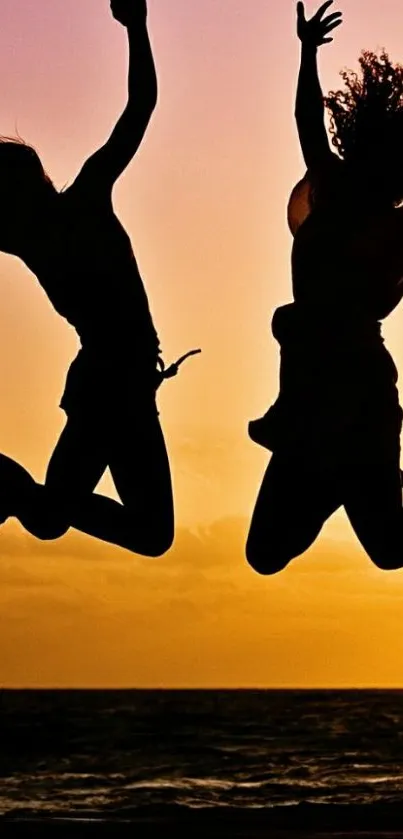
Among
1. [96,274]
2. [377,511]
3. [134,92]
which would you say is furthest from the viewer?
[377,511]

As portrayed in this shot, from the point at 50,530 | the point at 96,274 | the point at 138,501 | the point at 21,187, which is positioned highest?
the point at 21,187

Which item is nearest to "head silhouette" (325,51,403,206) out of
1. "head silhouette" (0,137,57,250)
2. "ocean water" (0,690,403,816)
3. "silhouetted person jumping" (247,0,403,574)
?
"silhouetted person jumping" (247,0,403,574)

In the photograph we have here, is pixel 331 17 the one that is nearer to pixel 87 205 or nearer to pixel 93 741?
pixel 87 205

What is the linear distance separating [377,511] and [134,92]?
89.7 inches

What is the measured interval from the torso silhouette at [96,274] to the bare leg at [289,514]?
88 cm

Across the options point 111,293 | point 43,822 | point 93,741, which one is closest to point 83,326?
point 111,293

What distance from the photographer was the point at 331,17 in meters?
7.98

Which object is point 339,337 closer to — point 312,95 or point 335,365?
point 335,365

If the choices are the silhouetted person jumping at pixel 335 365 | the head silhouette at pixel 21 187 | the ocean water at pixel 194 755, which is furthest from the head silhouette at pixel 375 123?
the ocean water at pixel 194 755

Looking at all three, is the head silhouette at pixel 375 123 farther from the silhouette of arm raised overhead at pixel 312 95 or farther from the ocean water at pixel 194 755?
the ocean water at pixel 194 755

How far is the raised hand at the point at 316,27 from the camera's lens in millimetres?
7914

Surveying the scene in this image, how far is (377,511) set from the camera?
7.88 metres

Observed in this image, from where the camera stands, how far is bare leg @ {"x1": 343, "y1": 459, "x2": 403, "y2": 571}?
A: 7832 millimetres

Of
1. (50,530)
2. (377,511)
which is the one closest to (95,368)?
(50,530)
